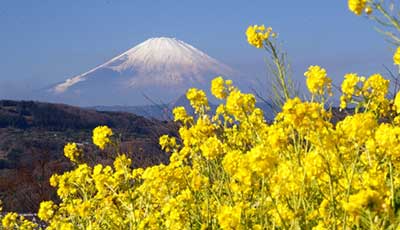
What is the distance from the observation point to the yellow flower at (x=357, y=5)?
3300 mm

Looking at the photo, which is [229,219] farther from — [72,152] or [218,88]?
[72,152]

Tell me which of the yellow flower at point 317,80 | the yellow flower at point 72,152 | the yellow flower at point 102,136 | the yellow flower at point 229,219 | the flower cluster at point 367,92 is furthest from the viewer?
the yellow flower at point 72,152

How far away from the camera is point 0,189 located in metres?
17.1

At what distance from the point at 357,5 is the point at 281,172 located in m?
0.93

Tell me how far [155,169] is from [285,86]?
0.89m

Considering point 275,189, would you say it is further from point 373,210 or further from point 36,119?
point 36,119

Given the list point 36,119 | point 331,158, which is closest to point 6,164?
point 36,119

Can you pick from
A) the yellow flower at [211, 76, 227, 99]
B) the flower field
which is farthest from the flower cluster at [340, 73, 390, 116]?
the yellow flower at [211, 76, 227, 99]

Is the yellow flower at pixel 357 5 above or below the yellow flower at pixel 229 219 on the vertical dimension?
above

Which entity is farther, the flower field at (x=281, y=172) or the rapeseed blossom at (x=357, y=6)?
the rapeseed blossom at (x=357, y=6)

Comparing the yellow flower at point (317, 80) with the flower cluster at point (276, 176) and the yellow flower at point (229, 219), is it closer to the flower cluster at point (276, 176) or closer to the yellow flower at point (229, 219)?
the flower cluster at point (276, 176)

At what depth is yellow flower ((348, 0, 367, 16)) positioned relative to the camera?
330 centimetres

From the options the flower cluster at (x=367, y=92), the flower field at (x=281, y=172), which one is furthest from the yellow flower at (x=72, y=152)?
the flower cluster at (x=367, y=92)

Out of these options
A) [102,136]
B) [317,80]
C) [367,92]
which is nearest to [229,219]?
[317,80]
